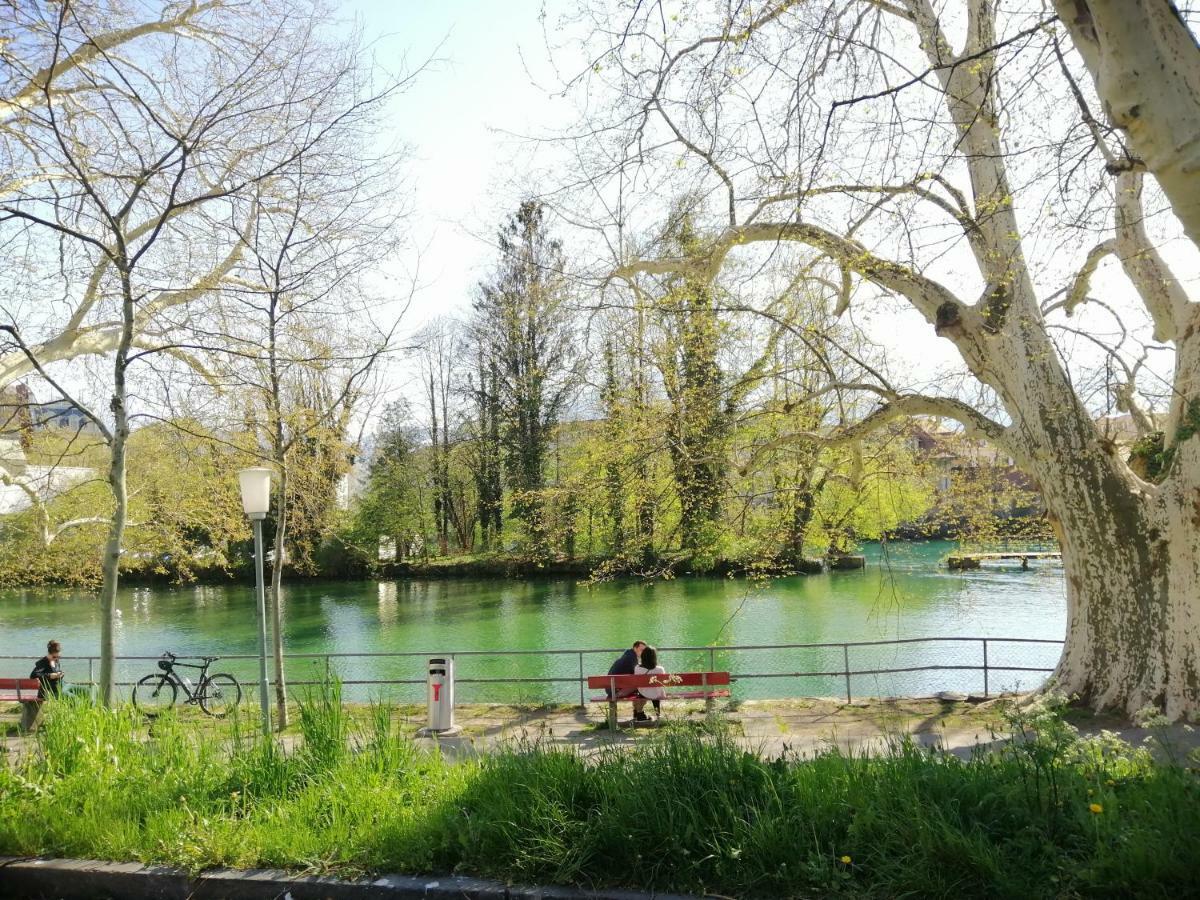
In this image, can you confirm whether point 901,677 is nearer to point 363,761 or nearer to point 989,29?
point 989,29

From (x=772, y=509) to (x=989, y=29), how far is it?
280 inches

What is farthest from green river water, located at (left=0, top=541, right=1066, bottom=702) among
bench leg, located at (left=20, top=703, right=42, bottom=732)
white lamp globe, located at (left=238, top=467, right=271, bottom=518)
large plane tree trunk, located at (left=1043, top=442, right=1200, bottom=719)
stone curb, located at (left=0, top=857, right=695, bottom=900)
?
stone curb, located at (left=0, top=857, right=695, bottom=900)

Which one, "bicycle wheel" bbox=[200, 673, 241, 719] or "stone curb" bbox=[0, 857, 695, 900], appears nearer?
"stone curb" bbox=[0, 857, 695, 900]

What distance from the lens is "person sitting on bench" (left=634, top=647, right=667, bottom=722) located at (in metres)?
10.3

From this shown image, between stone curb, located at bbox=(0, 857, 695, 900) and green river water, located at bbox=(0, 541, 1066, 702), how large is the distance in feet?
26.6

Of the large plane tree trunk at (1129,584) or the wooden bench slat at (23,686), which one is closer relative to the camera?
the large plane tree trunk at (1129,584)

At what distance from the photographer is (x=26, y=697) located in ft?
36.8

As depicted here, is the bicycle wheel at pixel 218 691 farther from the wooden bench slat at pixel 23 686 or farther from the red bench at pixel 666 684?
the red bench at pixel 666 684

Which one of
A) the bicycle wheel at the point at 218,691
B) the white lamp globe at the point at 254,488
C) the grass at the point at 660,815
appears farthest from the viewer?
the bicycle wheel at the point at 218,691

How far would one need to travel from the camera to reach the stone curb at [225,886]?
3486mm

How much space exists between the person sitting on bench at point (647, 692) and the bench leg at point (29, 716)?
7287 mm

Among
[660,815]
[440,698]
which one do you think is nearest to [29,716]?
[440,698]

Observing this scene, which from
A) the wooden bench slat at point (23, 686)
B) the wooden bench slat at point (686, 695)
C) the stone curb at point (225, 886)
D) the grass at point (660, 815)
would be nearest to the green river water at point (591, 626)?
the wooden bench slat at point (23, 686)

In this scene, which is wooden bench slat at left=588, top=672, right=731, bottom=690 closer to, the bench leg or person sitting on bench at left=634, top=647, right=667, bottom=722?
person sitting on bench at left=634, top=647, right=667, bottom=722
